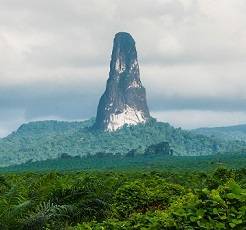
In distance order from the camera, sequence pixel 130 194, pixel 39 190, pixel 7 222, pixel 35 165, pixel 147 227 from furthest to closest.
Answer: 1. pixel 35 165
2. pixel 130 194
3. pixel 39 190
4. pixel 7 222
5. pixel 147 227

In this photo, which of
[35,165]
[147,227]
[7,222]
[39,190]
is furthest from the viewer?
[35,165]

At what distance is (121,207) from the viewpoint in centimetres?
1302

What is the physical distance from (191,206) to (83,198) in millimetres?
6298

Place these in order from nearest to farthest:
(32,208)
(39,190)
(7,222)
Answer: (7,222) → (32,208) → (39,190)

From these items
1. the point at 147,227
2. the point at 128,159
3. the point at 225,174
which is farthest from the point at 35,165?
the point at 147,227

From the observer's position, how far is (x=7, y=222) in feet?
32.3

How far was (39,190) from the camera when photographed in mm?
12180

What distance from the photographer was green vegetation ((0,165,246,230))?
6.30 meters

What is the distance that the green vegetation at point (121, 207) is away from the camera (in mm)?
6297

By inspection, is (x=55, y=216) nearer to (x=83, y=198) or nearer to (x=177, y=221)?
(x=83, y=198)

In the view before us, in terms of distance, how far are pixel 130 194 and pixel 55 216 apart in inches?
126

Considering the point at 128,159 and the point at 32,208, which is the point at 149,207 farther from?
the point at 128,159

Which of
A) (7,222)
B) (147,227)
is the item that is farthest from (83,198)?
(147,227)

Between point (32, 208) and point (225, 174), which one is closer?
point (32, 208)
